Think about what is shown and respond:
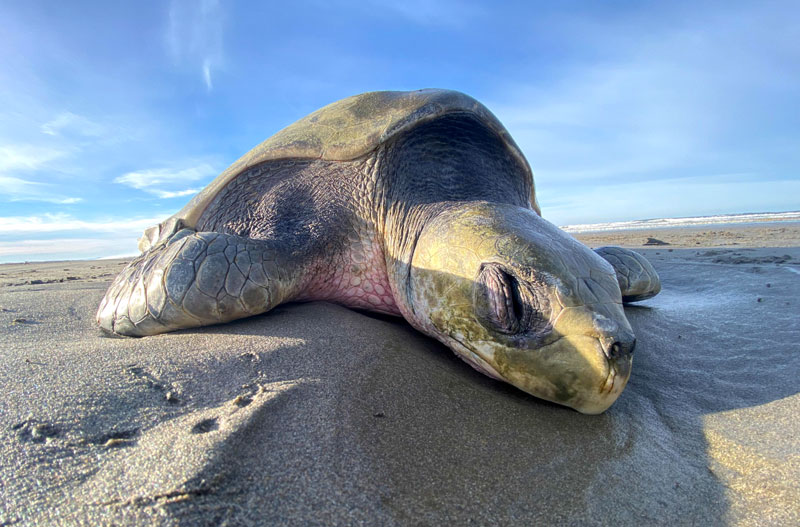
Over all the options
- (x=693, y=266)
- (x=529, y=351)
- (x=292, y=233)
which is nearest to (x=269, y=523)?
(x=529, y=351)

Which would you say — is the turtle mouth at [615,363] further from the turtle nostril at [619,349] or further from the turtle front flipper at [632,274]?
the turtle front flipper at [632,274]

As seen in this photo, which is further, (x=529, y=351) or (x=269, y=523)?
(x=529, y=351)

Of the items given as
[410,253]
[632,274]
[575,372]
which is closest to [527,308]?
[575,372]

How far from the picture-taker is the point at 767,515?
1025mm

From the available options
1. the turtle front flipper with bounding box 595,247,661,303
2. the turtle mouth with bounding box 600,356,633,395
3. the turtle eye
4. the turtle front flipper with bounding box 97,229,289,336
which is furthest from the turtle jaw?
the turtle front flipper with bounding box 595,247,661,303

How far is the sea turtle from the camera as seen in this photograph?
4.99ft

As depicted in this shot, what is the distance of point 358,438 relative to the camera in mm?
1128

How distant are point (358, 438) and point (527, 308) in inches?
33.0

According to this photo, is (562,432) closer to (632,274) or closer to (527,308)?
(527,308)

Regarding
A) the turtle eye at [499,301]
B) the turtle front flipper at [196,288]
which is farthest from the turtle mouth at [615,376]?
the turtle front flipper at [196,288]

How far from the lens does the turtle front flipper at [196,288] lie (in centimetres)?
193

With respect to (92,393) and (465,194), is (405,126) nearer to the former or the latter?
(465,194)

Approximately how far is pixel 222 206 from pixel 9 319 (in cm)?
153

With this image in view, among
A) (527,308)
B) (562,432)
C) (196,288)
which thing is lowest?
(562,432)
